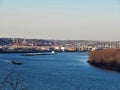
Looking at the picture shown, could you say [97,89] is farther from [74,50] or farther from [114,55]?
[74,50]

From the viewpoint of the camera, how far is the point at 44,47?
9319 centimetres

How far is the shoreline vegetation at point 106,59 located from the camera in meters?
29.0

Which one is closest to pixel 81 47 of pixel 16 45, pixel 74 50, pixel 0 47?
pixel 74 50

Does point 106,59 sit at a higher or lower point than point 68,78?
higher

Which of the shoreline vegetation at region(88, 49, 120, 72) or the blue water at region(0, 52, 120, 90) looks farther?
the shoreline vegetation at region(88, 49, 120, 72)

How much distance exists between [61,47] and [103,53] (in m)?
62.1

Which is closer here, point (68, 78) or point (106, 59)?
point (68, 78)

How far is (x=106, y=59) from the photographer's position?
31.2m

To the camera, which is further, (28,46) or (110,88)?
(28,46)

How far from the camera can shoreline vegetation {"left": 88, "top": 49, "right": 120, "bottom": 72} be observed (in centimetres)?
2898

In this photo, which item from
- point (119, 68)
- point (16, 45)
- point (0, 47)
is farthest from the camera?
point (16, 45)

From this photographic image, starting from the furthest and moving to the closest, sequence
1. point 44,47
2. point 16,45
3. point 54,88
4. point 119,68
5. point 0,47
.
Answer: point 44,47 < point 16,45 < point 0,47 < point 119,68 < point 54,88

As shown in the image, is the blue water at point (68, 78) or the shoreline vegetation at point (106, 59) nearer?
the blue water at point (68, 78)

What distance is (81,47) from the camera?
93438 mm
